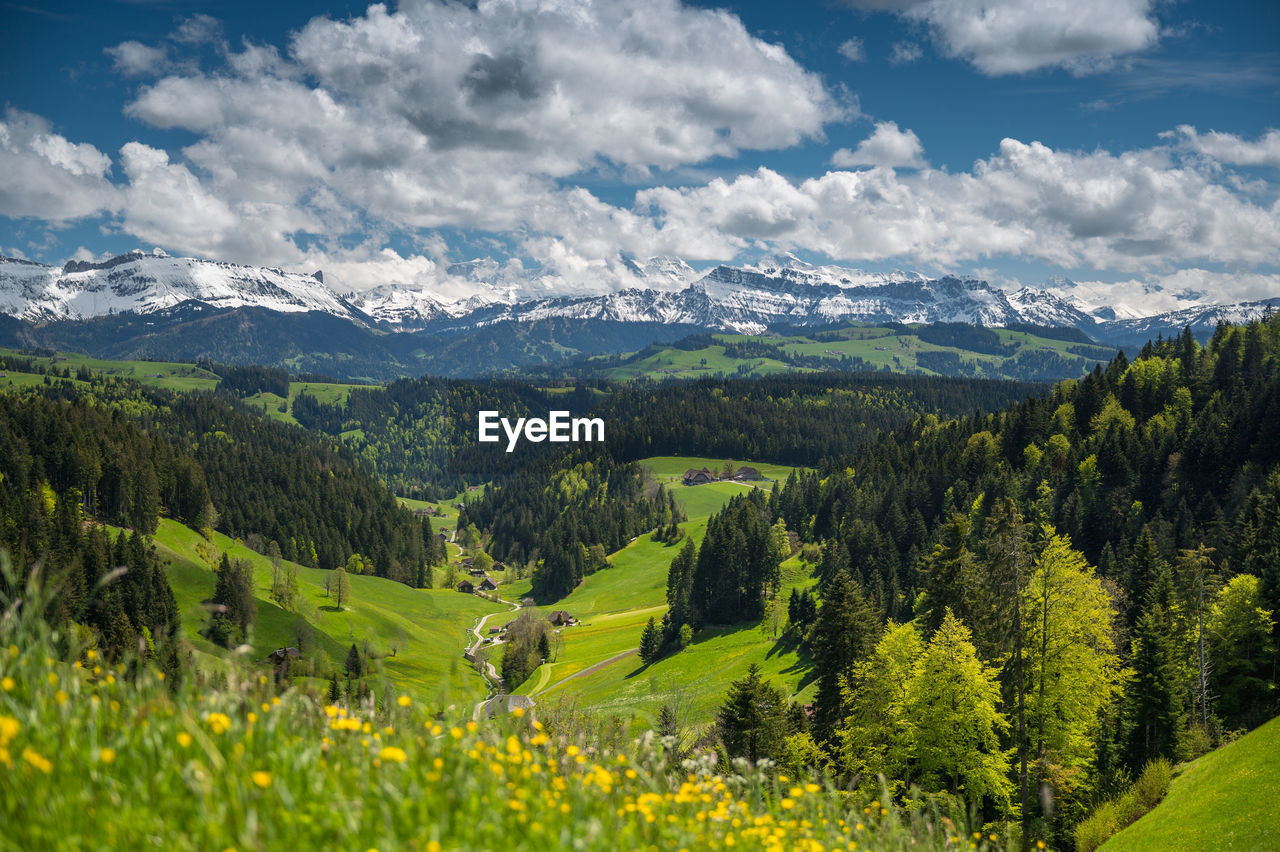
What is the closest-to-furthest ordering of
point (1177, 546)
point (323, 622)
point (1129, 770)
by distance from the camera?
point (1129, 770)
point (1177, 546)
point (323, 622)

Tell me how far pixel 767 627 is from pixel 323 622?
7314cm

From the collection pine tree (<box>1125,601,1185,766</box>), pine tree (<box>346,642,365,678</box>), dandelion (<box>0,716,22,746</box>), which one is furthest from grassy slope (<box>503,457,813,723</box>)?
dandelion (<box>0,716,22,746</box>)

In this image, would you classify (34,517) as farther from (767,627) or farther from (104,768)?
(104,768)

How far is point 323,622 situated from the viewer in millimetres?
121625

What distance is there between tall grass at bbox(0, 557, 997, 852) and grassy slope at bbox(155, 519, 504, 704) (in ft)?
237

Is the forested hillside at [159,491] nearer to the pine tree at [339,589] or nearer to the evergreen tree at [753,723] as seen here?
the pine tree at [339,589]

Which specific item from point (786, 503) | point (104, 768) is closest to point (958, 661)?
point (104, 768)

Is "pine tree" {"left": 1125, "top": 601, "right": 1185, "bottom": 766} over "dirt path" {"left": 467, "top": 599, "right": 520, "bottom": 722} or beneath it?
over

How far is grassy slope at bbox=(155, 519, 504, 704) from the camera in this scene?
9819 cm

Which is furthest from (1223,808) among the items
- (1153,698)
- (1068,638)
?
(1153,698)

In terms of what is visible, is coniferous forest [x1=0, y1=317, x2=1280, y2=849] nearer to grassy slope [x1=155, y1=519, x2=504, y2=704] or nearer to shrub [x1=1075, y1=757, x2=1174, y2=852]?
shrub [x1=1075, y1=757, x2=1174, y2=852]

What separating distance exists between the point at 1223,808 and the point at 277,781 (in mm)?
34972

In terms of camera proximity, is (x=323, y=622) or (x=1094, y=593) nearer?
(x=1094, y=593)

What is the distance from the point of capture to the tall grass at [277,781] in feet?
14.7
